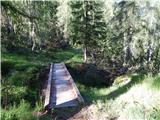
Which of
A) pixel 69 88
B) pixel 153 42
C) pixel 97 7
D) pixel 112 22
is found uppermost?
pixel 97 7

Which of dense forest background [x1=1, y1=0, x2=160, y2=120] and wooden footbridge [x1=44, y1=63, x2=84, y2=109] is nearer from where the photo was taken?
dense forest background [x1=1, y1=0, x2=160, y2=120]

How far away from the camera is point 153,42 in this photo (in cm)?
3161

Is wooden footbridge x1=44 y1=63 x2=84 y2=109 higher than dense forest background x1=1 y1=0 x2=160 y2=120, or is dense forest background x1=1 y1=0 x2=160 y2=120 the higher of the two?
dense forest background x1=1 y1=0 x2=160 y2=120

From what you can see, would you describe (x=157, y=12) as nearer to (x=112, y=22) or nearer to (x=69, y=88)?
(x=112, y=22)

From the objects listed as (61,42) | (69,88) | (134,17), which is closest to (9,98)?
(69,88)

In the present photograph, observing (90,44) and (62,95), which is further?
(90,44)

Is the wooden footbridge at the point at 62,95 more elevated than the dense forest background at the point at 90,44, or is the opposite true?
the dense forest background at the point at 90,44

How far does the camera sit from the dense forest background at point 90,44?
13.0 m

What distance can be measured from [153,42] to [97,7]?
1150cm

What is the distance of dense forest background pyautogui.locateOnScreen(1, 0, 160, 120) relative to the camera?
1301cm

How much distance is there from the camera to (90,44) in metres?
42.4

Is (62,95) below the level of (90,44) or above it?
below

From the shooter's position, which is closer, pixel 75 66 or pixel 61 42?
pixel 75 66

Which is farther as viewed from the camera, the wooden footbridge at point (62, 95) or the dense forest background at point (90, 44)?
the wooden footbridge at point (62, 95)
